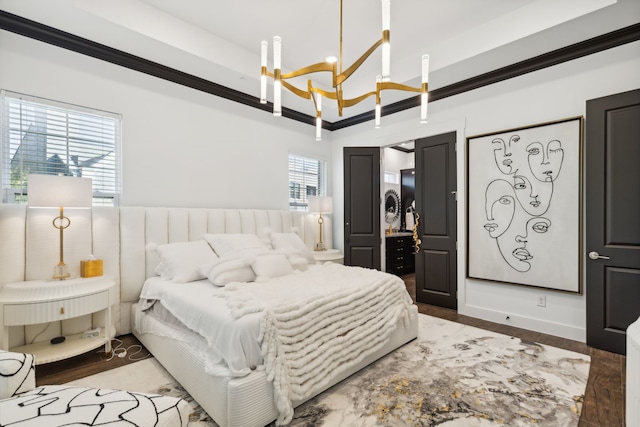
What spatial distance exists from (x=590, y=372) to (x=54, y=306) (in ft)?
13.4

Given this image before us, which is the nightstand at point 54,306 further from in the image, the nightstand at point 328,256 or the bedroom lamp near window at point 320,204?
the bedroom lamp near window at point 320,204

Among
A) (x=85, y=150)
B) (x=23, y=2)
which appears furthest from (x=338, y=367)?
(x=23, y=2)

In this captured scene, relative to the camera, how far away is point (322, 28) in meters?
3.01

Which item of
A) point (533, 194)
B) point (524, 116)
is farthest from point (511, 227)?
point (524, 116)

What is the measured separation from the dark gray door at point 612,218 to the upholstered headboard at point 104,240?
3653mm

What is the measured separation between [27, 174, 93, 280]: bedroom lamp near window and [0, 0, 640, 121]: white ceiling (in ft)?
4.54

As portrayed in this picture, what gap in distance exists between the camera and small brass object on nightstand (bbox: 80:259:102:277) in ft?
8.60

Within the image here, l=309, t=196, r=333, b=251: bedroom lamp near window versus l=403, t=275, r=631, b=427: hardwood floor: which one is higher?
l=309, t=196, r=333, b=251: bedroom lamp near window

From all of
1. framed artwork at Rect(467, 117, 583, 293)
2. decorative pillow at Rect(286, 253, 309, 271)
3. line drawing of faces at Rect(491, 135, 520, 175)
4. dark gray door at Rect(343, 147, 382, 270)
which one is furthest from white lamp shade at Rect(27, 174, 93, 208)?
line drawing of faces at Rect(491, 135, 520, 175)

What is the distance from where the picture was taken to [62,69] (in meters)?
2.71

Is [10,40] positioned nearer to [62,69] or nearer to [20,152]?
[62,69]

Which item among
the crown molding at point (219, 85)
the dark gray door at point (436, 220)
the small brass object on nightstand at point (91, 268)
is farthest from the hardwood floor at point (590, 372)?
the crown molding at point (219, 85)

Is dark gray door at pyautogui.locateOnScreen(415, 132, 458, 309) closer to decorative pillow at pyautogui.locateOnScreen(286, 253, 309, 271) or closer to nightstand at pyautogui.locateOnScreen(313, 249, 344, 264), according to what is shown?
nightstand at pyautogui.locateOnScreen(313, 249, 344, 264)

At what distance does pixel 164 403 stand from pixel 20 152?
8.81ft
